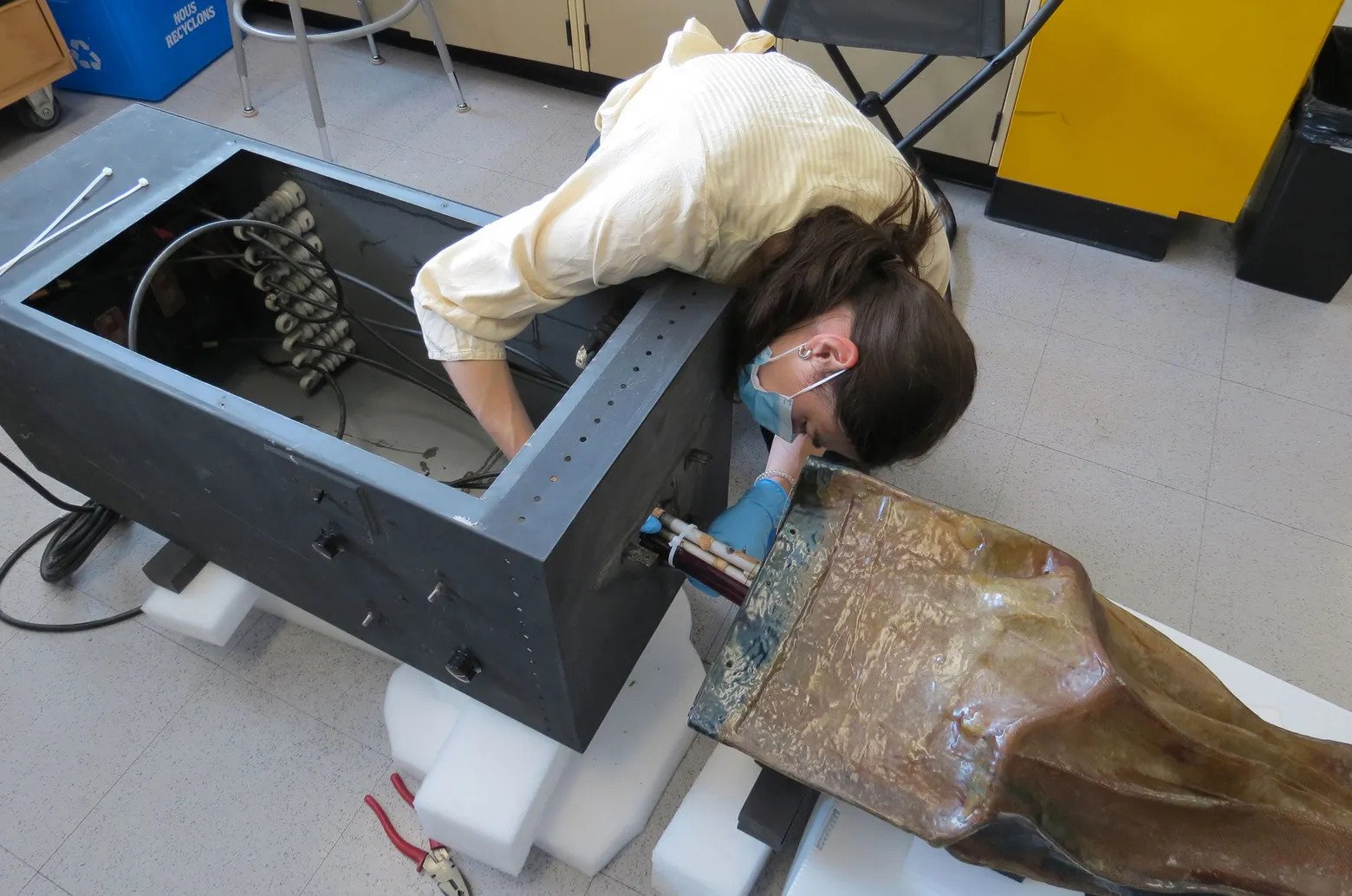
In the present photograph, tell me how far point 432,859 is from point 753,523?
596 mm

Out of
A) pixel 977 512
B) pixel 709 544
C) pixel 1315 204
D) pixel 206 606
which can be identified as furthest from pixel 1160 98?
pixel 206 606

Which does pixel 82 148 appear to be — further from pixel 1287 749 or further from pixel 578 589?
pixel 1287 749

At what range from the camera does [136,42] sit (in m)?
2.26

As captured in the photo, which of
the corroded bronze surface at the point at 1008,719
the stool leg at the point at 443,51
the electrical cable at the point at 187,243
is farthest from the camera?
the stool leg at the point at 443,51

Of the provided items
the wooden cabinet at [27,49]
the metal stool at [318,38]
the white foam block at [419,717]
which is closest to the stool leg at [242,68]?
the metal stool at [318,38]

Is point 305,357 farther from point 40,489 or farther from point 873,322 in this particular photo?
point 873,322

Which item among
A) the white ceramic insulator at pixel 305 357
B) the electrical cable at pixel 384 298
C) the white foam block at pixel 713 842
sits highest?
the electrical cable at pixel 384 298

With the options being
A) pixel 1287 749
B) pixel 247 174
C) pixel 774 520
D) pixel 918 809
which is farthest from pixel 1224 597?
pixel 247 174

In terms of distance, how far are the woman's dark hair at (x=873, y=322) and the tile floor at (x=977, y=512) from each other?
531 millimetres

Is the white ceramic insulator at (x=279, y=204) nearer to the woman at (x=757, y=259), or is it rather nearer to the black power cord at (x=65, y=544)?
the woman at (x=757, y=259)

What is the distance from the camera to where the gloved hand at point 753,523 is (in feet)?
3.43

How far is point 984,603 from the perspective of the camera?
76cm

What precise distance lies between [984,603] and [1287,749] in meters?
0.30

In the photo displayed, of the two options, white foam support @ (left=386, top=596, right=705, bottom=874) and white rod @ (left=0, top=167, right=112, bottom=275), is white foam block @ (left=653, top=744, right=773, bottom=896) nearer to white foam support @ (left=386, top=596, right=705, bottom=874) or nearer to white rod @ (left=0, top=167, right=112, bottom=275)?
white foam support @ (left=386, top=596, right=705, bottom=874)
